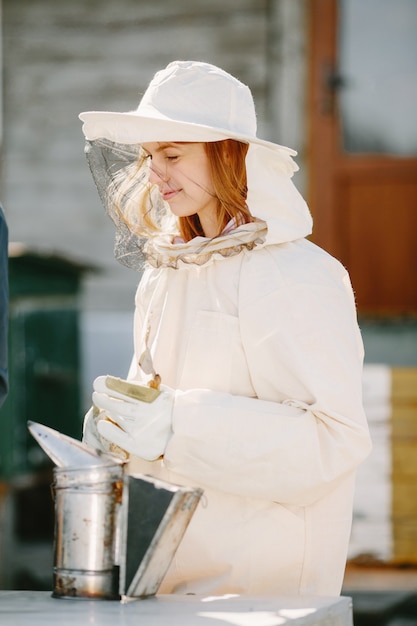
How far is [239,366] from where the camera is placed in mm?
2613

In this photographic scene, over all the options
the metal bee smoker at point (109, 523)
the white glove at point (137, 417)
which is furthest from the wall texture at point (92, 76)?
the metal bee smoker at point (109, 523)

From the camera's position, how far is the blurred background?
684cm

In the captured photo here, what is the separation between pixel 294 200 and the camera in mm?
2656

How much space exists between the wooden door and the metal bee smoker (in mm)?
5321

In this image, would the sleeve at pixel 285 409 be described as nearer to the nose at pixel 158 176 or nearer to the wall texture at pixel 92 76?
the nose at pixel 158 176

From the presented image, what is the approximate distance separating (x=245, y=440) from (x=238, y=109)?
2.37 feet

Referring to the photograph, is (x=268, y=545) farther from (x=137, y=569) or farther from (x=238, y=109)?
(x=238, y=109)

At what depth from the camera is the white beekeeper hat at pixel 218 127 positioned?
260 centimetres

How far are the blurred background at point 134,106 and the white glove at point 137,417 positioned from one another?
13.1 ft

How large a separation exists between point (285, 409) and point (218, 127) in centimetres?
61

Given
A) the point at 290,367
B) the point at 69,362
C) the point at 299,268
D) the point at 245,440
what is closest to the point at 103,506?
the point at 245,440

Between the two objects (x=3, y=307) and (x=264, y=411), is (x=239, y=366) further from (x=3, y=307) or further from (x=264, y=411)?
(x=3, y=307)

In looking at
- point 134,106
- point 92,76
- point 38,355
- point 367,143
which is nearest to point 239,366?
point 38,355

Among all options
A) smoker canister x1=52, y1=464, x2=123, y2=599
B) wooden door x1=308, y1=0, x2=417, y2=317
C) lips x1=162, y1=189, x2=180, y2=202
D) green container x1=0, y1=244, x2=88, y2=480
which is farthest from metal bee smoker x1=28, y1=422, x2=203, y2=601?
wooden door x1=308, y1=0, x2=417, y2=317
